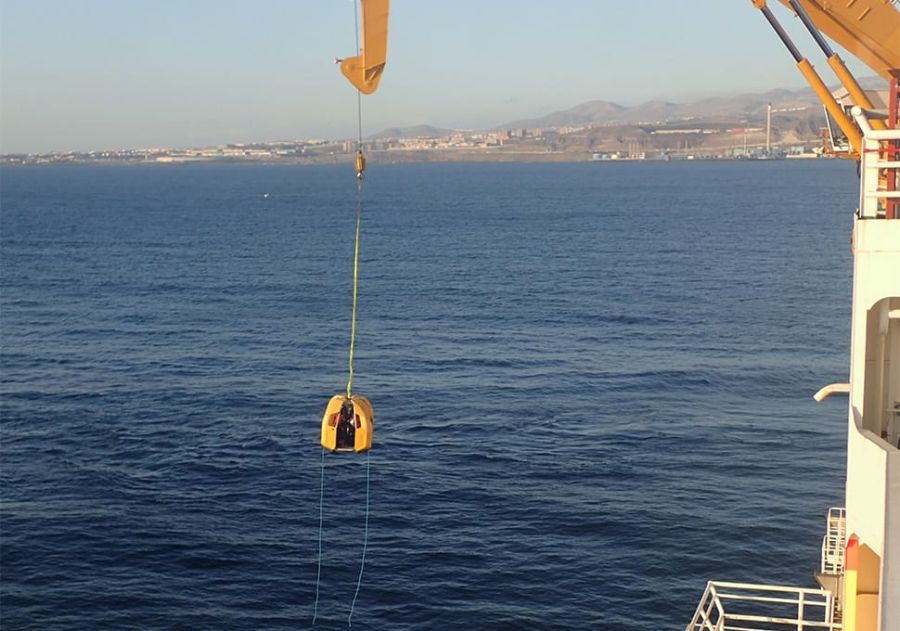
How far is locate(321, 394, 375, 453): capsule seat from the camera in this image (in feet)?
74.5

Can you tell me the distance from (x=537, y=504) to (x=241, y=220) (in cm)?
12838

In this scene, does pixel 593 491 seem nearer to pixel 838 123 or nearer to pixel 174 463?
pixel 174 463

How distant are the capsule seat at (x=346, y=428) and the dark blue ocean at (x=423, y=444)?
1110 centimetres

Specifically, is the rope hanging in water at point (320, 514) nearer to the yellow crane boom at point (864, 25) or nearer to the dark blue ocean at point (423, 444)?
the dark blue ocean at point (423, 444)

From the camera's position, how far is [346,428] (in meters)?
23.0

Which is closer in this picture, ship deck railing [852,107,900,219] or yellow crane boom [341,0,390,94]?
ship deck railing [852,107,900,219]

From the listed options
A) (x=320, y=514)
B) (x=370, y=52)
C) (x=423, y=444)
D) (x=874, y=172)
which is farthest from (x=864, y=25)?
(x=423, y=444)

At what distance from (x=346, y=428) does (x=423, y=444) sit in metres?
24.8

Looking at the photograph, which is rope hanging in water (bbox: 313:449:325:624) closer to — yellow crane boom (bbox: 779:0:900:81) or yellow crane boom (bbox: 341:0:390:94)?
yellow crane boom (bbox: 341:0:390:94)

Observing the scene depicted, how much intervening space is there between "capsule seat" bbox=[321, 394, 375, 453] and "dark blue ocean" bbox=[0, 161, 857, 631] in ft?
36.4

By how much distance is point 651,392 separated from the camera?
55.9m

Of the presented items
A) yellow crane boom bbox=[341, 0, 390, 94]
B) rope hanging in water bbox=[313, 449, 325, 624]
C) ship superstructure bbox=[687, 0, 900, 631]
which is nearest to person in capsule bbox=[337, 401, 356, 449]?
yellow crane boom bbox=[341, 0, 390, 94]

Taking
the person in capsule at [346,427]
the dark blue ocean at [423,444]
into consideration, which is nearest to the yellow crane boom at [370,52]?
the person in capsule at [346,427]

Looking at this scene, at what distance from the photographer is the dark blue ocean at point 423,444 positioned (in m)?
34.5
